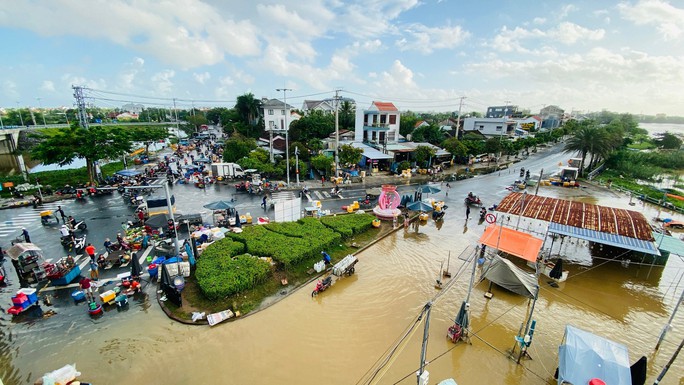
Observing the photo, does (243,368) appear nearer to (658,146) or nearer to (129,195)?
(129,195)

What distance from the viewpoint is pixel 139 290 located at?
15680 mm

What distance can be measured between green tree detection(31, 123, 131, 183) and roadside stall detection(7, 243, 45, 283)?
62.1ft

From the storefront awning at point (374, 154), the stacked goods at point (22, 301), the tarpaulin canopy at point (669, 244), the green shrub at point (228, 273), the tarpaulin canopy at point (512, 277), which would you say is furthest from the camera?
the storefront awning at point (374, 154)

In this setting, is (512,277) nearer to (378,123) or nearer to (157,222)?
(157,222)

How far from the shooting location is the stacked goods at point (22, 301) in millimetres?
13727

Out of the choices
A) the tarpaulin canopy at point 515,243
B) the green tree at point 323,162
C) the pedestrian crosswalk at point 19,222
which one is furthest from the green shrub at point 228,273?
the green tree at point 323,162

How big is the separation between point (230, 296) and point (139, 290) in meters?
5.14

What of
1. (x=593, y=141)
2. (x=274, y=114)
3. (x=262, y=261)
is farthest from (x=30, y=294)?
(x=593, y=141)

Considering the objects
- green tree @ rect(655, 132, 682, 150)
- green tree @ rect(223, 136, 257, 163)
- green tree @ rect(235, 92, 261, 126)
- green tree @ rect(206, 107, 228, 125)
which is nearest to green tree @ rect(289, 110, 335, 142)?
green tree @ rect(223, 136, 257, 163)

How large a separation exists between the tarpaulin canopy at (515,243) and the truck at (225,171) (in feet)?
102

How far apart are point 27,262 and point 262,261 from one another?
44.6 ft

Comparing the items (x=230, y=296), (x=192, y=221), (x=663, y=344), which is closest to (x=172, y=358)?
(x=230, y=296)

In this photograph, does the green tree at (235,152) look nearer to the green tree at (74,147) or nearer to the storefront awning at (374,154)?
the green tree at (74,147)

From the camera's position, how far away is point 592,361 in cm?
967
